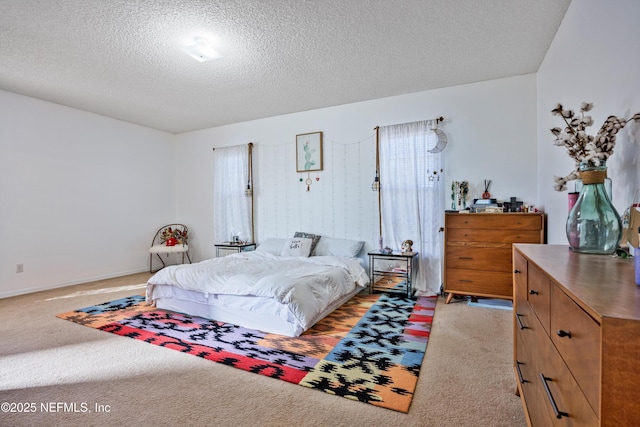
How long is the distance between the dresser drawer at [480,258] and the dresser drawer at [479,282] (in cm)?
5

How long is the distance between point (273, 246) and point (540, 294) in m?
3.84

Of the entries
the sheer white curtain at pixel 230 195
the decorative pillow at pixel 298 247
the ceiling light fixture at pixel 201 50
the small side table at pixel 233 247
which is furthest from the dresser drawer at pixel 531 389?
the sheer white curtain at pixel 230 195

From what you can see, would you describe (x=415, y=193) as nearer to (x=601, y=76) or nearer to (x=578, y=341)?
(x=601, y=76)

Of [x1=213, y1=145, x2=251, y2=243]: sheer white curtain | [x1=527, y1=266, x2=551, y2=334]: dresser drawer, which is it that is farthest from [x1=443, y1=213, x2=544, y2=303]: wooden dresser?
[x1=213, y1=145, x2=251, y2=243]: sheer white curtain

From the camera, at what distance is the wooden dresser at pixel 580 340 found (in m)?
0.58

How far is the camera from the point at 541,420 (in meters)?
1.13

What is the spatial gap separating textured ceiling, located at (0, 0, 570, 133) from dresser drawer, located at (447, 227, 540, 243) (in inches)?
69.6

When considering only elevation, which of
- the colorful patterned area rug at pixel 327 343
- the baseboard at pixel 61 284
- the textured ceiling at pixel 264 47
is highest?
the textured ceiling at pixel 264 47

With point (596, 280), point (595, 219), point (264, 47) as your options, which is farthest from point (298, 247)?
point (596, 280)

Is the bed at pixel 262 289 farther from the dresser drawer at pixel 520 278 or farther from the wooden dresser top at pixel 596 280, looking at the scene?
the wooden dresser top at pixel 596 280

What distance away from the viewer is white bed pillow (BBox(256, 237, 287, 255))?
15.1ft

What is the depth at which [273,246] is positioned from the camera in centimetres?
467

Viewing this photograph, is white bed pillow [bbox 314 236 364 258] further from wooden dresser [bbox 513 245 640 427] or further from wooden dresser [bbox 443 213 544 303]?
wooden dresser [bbox 513 245 640 427]

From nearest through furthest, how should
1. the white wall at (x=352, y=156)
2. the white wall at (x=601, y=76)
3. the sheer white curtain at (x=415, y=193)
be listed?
the white wall at (x=601, y=76), the white wall at (x=352, y=156), the sheer white curtain at (x=415, y=193)
